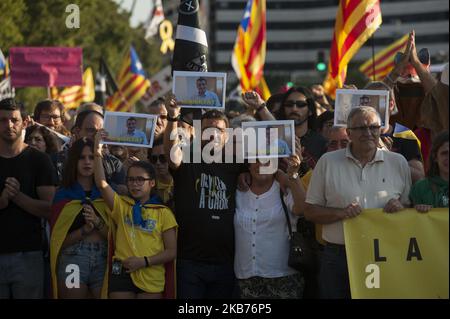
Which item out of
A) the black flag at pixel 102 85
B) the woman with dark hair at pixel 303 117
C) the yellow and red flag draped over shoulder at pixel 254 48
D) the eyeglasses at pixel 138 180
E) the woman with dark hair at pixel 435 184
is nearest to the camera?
the woman with dark hair at pixel 435 184

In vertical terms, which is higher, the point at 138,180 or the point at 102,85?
the point at 102,85

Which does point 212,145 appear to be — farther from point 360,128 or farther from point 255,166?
point 360,128

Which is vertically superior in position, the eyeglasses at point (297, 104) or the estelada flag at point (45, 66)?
the estelada flag at point (45, 66)

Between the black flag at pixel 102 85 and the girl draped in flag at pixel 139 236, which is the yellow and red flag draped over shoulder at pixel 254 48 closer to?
the black flag at pixel 102 85

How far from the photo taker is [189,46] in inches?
353

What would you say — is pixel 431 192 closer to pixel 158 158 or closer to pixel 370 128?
pixel 370 128

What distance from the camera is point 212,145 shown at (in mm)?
7656

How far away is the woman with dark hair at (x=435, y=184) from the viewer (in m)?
6.46

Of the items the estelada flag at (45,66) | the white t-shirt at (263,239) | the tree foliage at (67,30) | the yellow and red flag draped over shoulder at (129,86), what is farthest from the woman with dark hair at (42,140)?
the yellow and red flag draped over shoulder at (129,86)

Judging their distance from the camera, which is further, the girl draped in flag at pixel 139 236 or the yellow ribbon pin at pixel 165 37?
the yellow ribbon pin at pixel 165 37

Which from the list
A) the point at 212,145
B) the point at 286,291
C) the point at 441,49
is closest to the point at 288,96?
the point at 212,145

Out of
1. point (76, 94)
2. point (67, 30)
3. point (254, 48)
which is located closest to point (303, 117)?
point (254, 48)

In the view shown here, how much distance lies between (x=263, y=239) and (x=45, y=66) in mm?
9761

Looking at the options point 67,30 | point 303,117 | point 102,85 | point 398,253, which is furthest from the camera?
point 67,30
